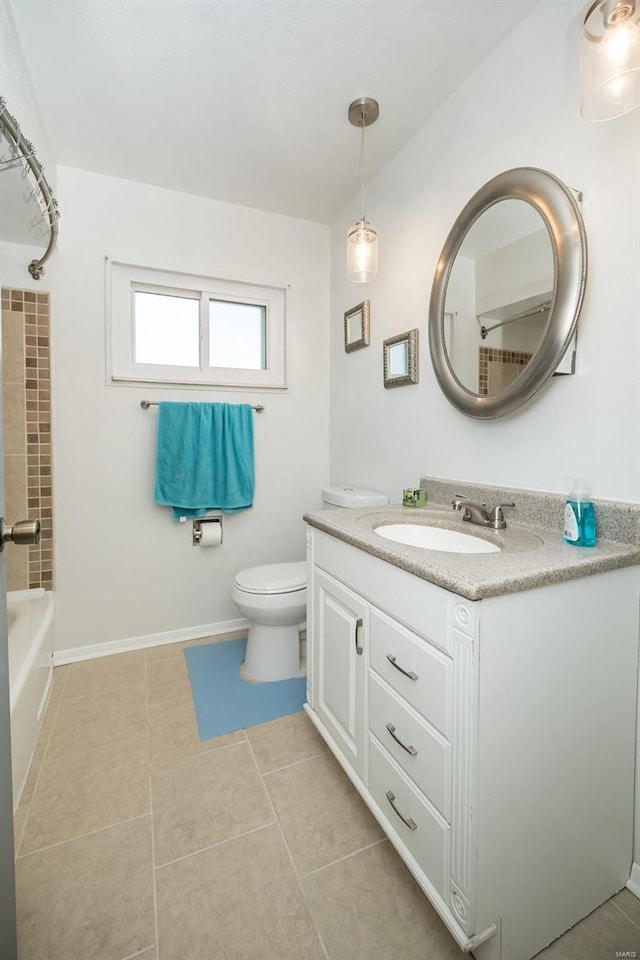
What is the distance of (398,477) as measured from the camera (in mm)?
1931

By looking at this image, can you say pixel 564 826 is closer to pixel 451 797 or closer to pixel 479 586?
pixel 451 797

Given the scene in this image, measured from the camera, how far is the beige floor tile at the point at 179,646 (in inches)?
84.6

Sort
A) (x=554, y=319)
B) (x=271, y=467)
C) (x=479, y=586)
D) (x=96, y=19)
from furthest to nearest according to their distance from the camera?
(x=271, y=467) → (x=96, y=19) → (x=554, y=319) → (x=479, y=586)

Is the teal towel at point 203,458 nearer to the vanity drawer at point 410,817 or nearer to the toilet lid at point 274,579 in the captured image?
the toilet lid at point 274,579

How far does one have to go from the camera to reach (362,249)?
154 centimetres

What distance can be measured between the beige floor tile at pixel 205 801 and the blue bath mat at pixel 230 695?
0.50ft

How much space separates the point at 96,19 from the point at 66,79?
30cm

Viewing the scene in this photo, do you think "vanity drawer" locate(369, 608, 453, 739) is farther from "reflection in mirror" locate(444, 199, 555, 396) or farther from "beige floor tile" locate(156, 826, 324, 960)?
"reflection in mirror" locate(444, 199, 555, 396)

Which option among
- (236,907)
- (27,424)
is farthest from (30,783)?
(27,424)

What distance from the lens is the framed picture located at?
2127mm

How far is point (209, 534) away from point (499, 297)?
5.63ft

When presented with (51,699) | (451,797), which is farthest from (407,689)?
(51,699)

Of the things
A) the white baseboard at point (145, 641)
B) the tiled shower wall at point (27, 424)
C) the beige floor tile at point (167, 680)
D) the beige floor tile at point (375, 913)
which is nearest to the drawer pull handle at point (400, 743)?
the beige floor tile at point (375, 913)

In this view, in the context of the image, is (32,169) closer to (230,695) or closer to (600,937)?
(230,695)
